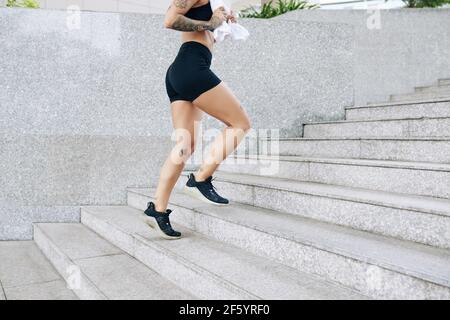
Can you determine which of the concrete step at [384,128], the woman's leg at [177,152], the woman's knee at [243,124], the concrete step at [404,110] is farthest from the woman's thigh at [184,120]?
the concrete step at [404,110]

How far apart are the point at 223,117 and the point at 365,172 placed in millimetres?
1187

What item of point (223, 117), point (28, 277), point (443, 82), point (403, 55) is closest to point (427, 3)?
point (403, 55)

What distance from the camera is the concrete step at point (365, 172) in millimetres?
2654

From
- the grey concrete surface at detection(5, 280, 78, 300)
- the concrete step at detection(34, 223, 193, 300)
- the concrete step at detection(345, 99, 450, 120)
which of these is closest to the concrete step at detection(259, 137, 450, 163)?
the concrete step at detection(345, 99, 450, 120)

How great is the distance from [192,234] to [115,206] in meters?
1.74

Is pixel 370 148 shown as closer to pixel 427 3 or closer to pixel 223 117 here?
pixel 223 117

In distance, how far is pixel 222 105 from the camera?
2738 millimetres

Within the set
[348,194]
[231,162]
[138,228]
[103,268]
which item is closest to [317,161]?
[348,194]

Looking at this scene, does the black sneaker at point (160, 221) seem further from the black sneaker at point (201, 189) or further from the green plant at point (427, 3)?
the green plant at point (427, 3)

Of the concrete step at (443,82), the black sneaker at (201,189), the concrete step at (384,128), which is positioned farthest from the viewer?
the concrete step at (443,82)

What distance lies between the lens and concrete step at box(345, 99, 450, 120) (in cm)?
383

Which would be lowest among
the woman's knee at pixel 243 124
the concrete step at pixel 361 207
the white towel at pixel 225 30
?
the concrete step at pixel 361 207

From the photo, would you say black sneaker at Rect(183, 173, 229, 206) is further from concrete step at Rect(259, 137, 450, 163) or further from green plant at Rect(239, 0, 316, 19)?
green plant at Rect(239, 0, 316, 19)
